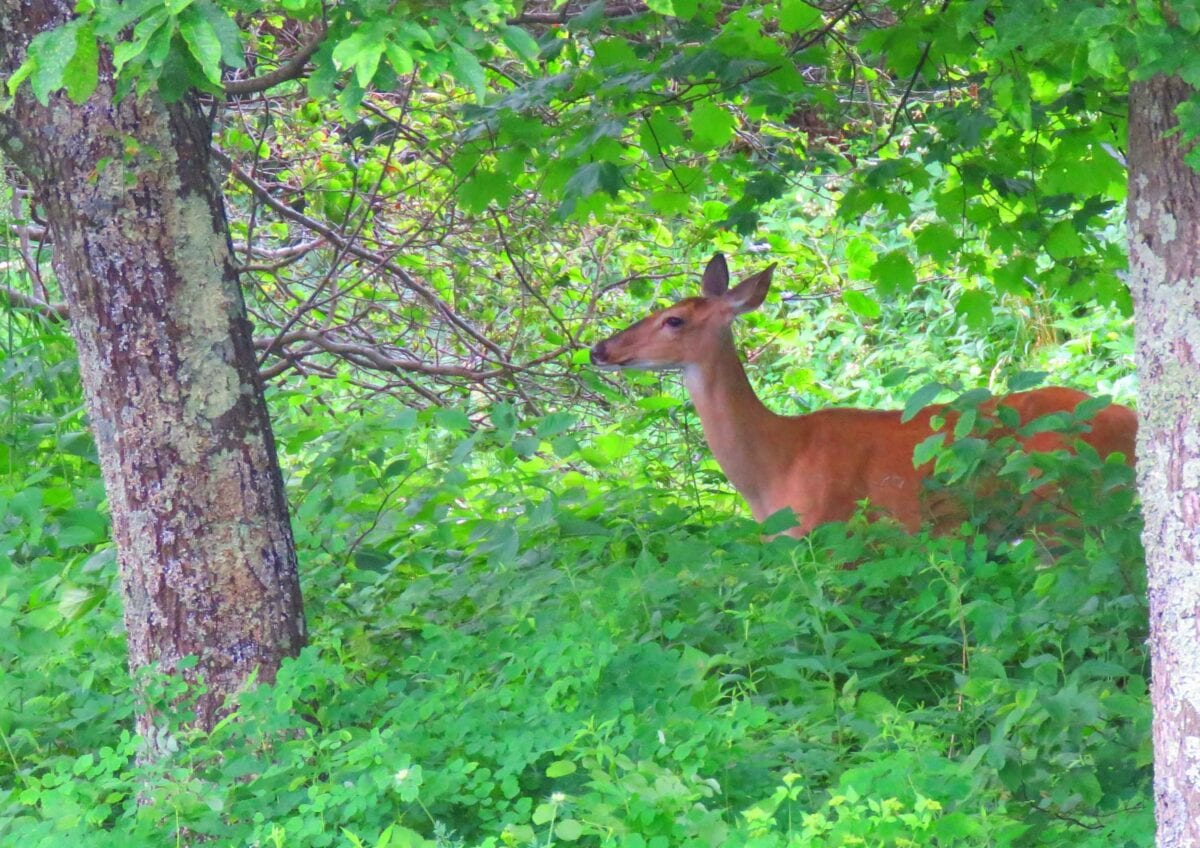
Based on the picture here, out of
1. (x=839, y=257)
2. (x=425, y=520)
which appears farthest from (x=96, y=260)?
(x=839, y=257)

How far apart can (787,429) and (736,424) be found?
214 mm

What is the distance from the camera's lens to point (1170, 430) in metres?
2.53

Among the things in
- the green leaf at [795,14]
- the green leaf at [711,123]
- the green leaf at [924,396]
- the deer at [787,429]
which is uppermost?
the green leaf at [795,14]

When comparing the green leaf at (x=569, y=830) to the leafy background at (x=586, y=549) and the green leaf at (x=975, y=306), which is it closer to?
the leafy background at (x=586, y=549)

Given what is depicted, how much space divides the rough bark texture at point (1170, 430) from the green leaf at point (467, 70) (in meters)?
1.15

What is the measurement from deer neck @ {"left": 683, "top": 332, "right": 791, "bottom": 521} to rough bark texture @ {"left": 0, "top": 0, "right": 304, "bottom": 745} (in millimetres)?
2991

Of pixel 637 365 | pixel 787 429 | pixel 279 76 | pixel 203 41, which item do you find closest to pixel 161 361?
pixel 279 76

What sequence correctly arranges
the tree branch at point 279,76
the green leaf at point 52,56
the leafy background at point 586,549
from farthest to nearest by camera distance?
the tree branch at point 279,76 → the leafy background at point 586,549 → the green leaf at point 52,56

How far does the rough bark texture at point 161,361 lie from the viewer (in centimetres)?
350

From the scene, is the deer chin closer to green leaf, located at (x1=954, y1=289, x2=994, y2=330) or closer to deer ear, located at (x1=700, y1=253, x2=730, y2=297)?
deer ear, located at (x1=700, y1=253, x2=730, y2=297)

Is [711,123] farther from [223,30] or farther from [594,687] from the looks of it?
[223,30]

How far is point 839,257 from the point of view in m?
9.84

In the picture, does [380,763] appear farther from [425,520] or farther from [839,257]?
[839,257]

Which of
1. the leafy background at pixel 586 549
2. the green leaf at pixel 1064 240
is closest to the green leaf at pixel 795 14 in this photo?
the leafy background at pixel 586 549
